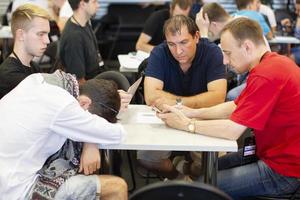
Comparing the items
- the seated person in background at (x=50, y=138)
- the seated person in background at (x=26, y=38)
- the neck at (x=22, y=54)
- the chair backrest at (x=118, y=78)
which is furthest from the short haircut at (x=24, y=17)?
the seated person in background at (x=50, y=138)

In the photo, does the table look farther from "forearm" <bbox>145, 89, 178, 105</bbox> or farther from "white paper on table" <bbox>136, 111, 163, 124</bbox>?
"forearm" <bbox>145, 89, 178, 105</bbox>

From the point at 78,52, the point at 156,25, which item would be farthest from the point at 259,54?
the point at 156,25

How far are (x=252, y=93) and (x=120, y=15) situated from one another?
6.03m

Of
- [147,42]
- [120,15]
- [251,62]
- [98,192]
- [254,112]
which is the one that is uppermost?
[251,62]

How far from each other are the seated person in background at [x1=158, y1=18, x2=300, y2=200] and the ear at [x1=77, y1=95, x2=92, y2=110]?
1.48 feet

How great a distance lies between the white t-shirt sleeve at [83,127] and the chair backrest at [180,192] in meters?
0.60

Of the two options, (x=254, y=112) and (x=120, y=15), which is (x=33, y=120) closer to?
(x=254, y=112)

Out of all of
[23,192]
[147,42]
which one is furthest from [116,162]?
[147,42]

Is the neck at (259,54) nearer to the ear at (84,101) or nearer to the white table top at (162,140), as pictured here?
the white table top at (162,140)

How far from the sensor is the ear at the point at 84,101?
2205mm

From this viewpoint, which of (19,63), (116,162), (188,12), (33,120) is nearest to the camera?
(33,120)

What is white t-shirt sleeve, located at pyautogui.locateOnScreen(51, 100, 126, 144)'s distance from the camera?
1.99m

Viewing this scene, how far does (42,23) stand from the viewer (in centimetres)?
304

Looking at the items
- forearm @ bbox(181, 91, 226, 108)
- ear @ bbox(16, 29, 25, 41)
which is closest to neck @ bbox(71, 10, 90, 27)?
ear @ bbox(16, 29, 25, 41)
